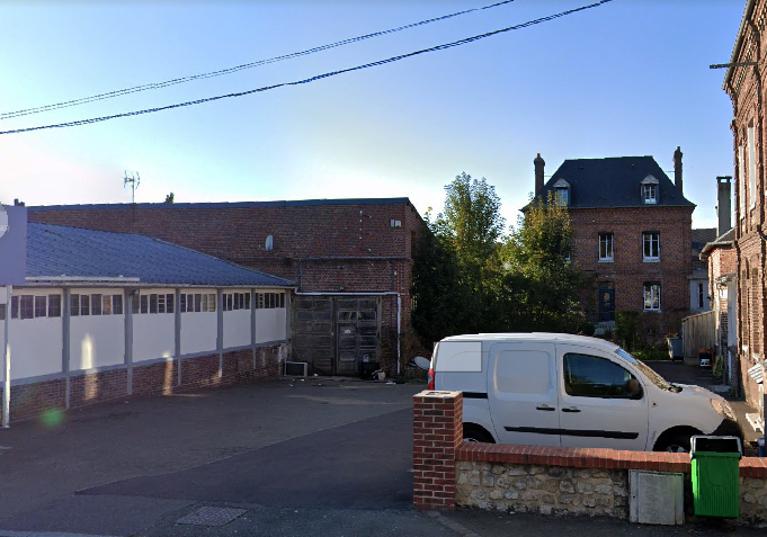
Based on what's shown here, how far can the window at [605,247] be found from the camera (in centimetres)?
4438

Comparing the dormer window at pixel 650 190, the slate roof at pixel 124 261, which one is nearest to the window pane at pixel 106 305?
the slate roof at pixel 124 261

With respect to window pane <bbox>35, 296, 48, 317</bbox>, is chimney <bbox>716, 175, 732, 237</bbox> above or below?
above

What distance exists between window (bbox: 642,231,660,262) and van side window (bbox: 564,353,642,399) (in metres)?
37.0

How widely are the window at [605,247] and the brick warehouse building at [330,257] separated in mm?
21852

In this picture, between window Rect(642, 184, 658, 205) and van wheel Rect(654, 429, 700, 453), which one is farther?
window Rect(642, 184, 658, 205)

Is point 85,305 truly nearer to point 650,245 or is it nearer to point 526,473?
point 526,473

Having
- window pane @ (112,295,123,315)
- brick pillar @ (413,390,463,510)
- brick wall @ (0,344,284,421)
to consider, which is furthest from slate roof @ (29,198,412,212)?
brick pillar @ (413,390,463,510)

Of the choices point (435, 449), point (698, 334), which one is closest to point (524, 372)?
point (435, 449)

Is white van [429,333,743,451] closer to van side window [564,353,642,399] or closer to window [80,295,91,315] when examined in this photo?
van side window [564,353,642,399]

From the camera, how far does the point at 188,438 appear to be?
12.1 metres

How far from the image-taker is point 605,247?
44.6 metres

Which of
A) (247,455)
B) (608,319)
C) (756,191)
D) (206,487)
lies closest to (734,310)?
(756,191)

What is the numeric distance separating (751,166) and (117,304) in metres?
15.0

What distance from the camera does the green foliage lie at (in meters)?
26.3
